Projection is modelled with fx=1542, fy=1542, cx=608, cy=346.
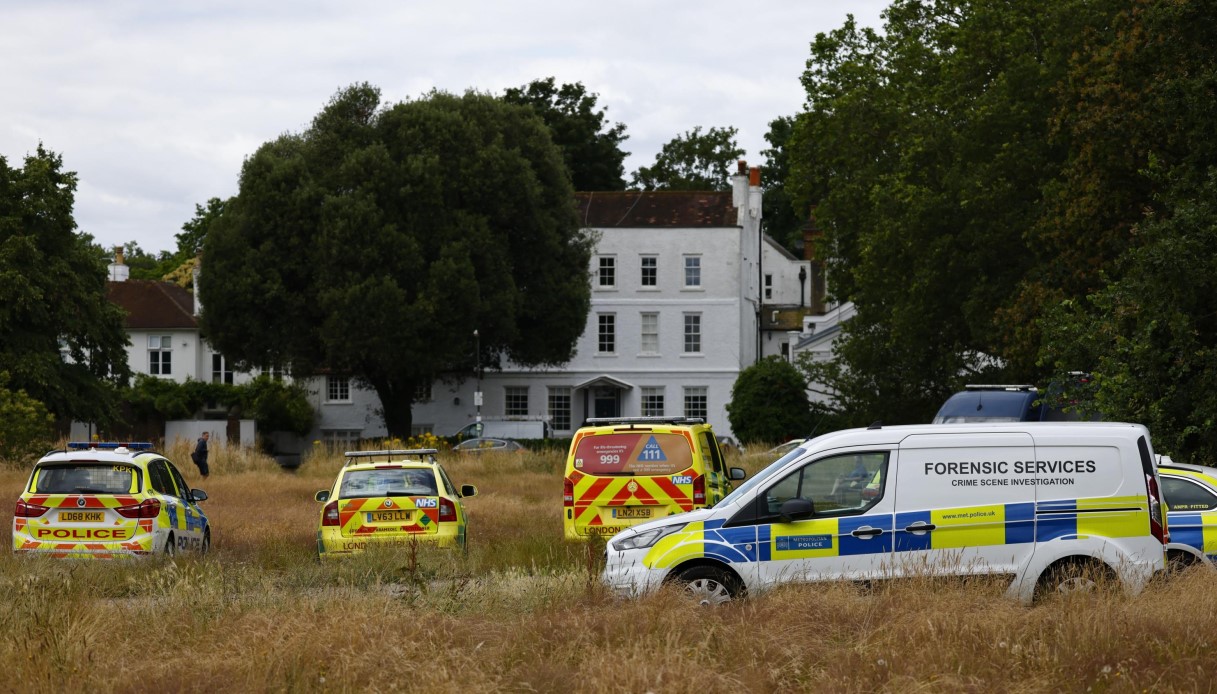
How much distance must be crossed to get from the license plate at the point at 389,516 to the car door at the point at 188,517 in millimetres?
2418

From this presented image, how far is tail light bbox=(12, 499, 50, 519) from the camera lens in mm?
17641

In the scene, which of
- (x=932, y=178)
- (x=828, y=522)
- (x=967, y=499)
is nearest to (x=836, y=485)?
(x=828, y=522)

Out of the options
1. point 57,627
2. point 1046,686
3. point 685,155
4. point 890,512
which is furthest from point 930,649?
point 685,155

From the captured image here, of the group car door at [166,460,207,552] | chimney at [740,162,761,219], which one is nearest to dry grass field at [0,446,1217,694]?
car door at [166,460,207,552]

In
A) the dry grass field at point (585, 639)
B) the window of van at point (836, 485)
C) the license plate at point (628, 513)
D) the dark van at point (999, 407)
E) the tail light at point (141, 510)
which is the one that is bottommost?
the dry grass field at point (585, 639)

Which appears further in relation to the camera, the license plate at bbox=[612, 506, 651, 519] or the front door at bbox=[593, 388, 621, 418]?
the front door at bbox=[593, 388, 621, 418]

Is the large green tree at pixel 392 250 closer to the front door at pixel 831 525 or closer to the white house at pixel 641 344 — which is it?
the white house at pixel 641 344

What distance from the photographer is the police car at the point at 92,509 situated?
1758cm

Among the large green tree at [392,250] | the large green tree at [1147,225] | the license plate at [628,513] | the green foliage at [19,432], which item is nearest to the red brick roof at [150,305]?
the large green tree at [392,250]

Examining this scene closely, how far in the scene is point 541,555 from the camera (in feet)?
58.8

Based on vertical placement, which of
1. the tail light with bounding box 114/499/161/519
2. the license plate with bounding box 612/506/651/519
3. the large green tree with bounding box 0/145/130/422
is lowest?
the license plate with bounding box 612/506/651/519

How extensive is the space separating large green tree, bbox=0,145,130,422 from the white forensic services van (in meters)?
39.5

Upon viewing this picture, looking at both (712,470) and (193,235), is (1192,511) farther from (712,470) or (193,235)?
(193,235)

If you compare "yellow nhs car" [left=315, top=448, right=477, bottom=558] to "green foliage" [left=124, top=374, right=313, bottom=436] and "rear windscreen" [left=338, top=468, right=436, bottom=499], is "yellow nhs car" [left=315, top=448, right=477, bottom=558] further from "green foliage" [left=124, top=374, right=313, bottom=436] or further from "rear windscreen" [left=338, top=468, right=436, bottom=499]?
"green foliage" [left=124, top=374, right=313, bottom=436]
